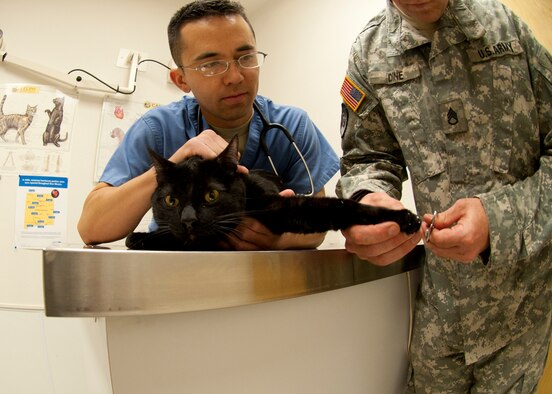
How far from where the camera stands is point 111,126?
1751 millimetres

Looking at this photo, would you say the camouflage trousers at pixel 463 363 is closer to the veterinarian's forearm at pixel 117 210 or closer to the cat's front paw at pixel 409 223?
the cat's front paw at pixel 409 223

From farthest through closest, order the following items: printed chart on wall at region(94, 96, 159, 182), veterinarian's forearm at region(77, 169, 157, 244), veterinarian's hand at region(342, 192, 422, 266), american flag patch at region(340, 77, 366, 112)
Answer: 1. printed chart on wall at region(94, 96, 159, 182)
2. american flag patch at region(340, 77, 366, 112)
3. veterinarian's forearm at region(77, 169, 157, 244)
4. veterinarian's hand at region(342, 192, 422, 266)

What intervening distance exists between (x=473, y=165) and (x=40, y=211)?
173cm

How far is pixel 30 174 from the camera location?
1593 millimetres

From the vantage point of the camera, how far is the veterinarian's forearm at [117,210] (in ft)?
2.03

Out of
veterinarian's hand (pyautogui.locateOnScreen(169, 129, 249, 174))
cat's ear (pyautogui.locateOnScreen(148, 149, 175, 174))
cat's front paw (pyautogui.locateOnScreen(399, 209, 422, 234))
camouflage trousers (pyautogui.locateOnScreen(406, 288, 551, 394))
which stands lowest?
camouflage trousers (pyautogui.locateOnScreen(406, 288, 551, 394))

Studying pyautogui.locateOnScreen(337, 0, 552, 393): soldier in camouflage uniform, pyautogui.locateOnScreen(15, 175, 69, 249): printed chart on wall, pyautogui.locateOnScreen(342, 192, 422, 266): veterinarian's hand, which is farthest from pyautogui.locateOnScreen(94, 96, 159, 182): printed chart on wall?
pyautogui.locateOnScreen(342, 192, 422, 266): veterinarian's hand

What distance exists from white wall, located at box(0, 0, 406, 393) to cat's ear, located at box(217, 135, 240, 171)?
1.15m

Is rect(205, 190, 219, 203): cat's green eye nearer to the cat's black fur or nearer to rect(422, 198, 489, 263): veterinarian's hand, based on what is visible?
the cat's black fur

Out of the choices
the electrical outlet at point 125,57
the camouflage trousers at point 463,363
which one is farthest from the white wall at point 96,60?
the camouflage trousers at point 463,363

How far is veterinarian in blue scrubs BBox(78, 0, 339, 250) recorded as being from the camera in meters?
0.64

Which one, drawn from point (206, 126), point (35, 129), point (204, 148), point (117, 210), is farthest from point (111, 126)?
point (204, 148)

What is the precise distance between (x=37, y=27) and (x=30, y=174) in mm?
688

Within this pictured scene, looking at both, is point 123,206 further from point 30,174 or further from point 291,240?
point 30,174
